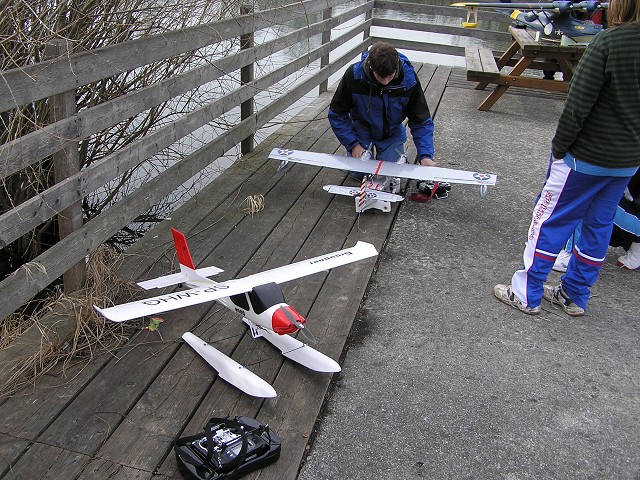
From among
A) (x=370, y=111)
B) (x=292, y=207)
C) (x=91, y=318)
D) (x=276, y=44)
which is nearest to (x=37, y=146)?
(x=91, y=318)

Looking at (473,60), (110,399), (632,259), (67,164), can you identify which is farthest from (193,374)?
(473,60)

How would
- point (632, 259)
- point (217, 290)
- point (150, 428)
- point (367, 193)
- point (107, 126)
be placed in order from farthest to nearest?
point (367, 193) < point (632, 259) < point (107, 126) < point (217, 290) < point (150, 428)

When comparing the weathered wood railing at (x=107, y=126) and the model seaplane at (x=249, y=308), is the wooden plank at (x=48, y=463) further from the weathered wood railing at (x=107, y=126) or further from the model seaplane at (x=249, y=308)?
the weathered wood railing at (x=107, y=126)

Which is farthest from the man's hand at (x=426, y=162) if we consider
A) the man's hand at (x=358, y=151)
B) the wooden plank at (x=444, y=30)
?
the wooden plank at (x=444, y=30)

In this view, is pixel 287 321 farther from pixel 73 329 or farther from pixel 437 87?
pixel 437 87

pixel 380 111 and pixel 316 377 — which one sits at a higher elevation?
pixel 380 111

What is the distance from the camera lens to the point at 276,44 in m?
5.79

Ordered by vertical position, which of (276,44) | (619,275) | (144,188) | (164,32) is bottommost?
(619,275)

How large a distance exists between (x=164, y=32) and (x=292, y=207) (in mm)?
1646

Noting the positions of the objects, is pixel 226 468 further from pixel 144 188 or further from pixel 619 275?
pixel 619 275

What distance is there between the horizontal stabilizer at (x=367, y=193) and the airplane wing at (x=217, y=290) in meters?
1.31

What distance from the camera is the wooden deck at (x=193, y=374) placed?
2.47m

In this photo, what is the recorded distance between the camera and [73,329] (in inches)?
124

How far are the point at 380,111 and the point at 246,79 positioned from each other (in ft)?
4.24
